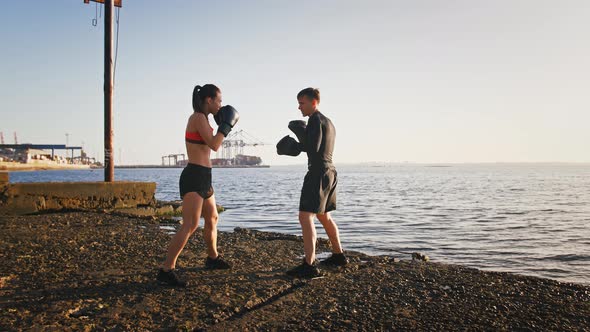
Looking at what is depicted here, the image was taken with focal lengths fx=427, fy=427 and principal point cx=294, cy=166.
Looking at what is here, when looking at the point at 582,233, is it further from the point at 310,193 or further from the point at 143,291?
the point at 143,291

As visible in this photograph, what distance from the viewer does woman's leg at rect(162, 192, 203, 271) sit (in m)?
4.23

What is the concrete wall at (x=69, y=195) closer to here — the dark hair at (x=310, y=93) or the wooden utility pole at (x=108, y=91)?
the wooden utility pole at (x=108, y=91)

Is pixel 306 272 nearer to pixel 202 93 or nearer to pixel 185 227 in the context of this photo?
pixel 185 227

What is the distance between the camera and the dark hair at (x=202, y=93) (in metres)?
4.47

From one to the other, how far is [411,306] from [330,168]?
6.02 ft

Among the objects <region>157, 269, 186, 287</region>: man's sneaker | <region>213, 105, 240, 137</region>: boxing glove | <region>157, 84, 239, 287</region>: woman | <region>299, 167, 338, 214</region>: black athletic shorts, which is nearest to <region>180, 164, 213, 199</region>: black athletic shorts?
<region>157, 84, 239, 287</region>: woman

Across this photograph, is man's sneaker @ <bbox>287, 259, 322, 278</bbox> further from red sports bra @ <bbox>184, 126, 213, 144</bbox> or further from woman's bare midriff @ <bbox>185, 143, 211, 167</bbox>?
red sports bra @ <bbox>184, 126, 213, 144</bbox>

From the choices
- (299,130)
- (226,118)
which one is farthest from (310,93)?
(226,118)

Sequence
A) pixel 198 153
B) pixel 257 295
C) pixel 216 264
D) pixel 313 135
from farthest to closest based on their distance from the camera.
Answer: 1. pixel 216 264
2. pixel 313 135
3. pixel 198 153
4. pixel 257 295

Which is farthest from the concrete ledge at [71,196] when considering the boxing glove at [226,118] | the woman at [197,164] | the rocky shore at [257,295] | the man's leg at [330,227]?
the man's leg at [330,227]

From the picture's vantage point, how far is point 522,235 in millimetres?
12133

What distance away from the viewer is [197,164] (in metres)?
4.38

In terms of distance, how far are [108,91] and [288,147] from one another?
26.8 feet

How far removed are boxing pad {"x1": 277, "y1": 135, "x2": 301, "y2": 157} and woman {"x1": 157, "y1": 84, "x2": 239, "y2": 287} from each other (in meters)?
0.72
